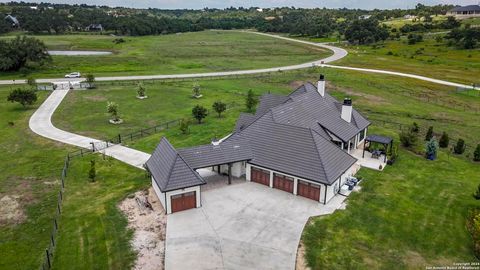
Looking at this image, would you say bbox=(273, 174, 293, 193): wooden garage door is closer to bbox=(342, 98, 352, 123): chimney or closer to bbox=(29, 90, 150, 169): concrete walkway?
bbox=(342, 98, 352, 123): chimney

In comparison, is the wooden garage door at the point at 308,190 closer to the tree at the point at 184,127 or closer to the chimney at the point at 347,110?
the chimney at the point at 347,110

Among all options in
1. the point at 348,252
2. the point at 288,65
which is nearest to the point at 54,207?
the point at 348,252

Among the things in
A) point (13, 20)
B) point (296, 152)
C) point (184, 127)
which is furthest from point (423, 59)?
point (13, 20)

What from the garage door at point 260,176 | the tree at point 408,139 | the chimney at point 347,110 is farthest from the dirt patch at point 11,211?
the tree at point 408,139

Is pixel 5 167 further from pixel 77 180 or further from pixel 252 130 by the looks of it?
pixel 252 130

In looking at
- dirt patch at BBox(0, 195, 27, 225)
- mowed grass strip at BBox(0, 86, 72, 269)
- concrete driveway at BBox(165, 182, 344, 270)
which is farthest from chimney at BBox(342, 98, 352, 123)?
dirt patch at BBox(0, 195, 27, 225)

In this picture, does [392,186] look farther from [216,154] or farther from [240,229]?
[216,154]
